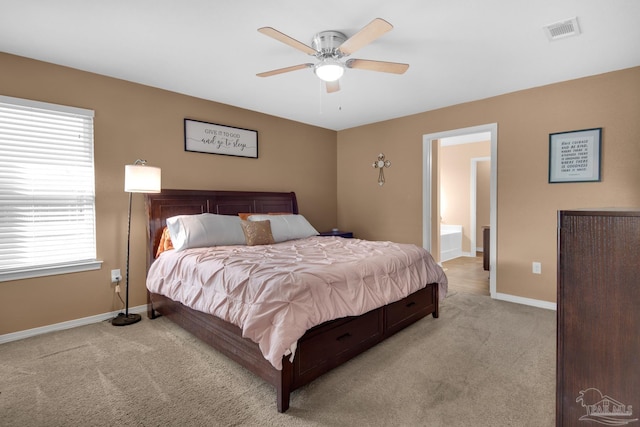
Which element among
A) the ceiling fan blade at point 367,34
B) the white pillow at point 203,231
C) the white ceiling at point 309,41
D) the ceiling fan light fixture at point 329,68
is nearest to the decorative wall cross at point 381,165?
the white ceiling at point 309,41

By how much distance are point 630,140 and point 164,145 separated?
480cm

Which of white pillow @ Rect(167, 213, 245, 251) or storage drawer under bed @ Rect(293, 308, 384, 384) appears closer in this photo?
storage drawer under bed @ Rect(293, 308, 384, 384)

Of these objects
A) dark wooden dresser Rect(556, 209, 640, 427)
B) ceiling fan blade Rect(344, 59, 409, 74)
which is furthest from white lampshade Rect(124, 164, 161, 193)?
dark wooden dresser Rect(556, 209, 640, 427)

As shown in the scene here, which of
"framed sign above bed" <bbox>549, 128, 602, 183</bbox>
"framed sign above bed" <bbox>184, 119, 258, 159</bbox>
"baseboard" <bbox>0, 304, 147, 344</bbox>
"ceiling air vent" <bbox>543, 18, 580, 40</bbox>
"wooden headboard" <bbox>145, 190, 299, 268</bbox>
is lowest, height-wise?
"baseboard" <bbox>0, 304, 147, 344</bbox>

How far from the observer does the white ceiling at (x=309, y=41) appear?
2.15 meters

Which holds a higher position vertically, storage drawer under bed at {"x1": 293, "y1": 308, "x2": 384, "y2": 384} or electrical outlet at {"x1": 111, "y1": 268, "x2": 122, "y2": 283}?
electrical outlet at {"x1": 111, "y1": 268, "x2": 122, "y2": 283}

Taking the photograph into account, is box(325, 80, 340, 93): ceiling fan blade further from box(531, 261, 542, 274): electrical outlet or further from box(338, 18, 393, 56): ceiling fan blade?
box(531, 261, 542, 274): electrical outlet

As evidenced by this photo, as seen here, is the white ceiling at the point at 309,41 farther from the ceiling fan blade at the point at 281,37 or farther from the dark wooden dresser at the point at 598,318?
the dark wooden dresser at the point at 598,318

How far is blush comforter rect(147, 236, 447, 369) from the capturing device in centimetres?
186

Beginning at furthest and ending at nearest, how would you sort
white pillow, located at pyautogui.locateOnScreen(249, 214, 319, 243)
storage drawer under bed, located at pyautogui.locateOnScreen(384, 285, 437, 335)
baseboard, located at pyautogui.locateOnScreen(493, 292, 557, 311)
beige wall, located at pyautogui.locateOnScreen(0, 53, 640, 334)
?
white pillow, located at pyautogui.locateOnScreen(249, 214, 319, 243) < baseboard, located at pyautogui.locateOnScreen(493, 292, 557, 311) < beige wall, located at pyautogui.locateOnScreen(0, 53, 640, 334) < storage drawer under bed, located at pyautogui.locateOnScreen(384, 285, 437, 335)

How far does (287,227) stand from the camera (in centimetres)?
394

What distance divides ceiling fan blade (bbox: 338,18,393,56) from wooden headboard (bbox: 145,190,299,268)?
2.37m

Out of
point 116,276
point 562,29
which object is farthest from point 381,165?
point 116,276

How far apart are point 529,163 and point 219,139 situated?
3737 mm
